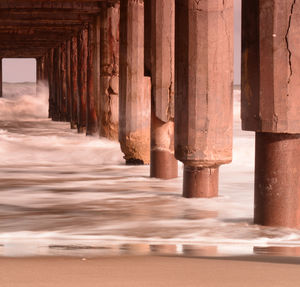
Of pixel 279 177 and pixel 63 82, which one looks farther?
pixel 63 82

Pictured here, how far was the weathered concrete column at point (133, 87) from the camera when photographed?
1001 centimetres

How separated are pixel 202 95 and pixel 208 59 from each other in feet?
1.08

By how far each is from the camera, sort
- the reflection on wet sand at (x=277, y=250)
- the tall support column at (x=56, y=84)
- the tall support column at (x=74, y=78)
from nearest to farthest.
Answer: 1. the reflection on wet sand at (x=277, y=250)
2. the tall support column at (x=74, y=78)
3. the tall support column at (x=56, y=84)

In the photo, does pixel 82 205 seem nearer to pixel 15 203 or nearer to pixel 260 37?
pixel 15 203

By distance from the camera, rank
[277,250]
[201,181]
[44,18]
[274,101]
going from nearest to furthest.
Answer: [277,250] < [274,101] < [201,181] < [44,18]

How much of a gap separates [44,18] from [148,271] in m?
13.4

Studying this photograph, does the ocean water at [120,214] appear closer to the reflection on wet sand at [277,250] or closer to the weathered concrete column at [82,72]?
the reflection on wet sand at [277,250]

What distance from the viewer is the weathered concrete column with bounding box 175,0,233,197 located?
6441 mm

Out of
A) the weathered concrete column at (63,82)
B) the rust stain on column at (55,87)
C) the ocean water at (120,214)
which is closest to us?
the ocean water at (120,214)

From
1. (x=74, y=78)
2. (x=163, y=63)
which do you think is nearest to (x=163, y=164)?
(x=163, y=63)

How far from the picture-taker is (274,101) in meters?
4.93

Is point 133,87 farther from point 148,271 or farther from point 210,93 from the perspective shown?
point 148,271

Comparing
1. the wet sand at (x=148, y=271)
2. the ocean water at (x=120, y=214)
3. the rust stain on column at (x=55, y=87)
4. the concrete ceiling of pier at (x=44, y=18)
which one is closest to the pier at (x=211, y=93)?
the ocean water at (x=120, y=214)

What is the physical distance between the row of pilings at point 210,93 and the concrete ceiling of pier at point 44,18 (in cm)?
432
